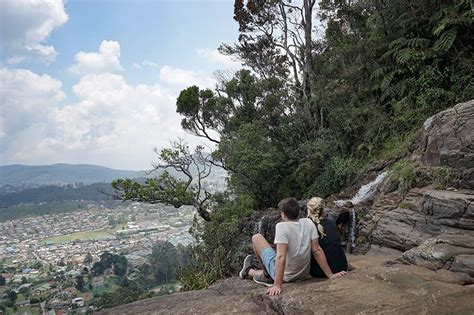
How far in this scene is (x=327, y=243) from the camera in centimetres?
433

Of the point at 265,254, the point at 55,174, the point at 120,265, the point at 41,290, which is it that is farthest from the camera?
the point at 55,174

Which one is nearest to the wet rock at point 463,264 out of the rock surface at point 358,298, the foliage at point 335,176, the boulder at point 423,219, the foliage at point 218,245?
the rock surface at point 358,298

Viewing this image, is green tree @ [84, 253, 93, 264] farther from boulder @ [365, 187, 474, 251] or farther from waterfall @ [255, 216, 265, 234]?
boulder @ [365, 187, 474, 251]

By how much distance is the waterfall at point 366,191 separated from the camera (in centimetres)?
1067

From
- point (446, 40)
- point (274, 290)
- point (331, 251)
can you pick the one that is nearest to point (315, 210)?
point (331, 251)

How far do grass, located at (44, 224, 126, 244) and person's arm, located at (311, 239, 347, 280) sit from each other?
3336 centimetres

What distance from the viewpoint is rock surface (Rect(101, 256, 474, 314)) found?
10.7ft

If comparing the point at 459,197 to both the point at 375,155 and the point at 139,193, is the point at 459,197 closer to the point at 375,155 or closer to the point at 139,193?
the point at 375,155

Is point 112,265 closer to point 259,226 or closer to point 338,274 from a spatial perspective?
point 259,226

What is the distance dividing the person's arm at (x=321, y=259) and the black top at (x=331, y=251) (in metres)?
0.11

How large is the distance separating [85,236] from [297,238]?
35.7m

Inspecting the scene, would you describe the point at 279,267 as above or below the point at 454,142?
below

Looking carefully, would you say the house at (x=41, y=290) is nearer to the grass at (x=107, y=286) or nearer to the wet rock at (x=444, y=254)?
the grass at (x=107, y=286)

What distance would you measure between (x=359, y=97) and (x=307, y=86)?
12.6 ft
